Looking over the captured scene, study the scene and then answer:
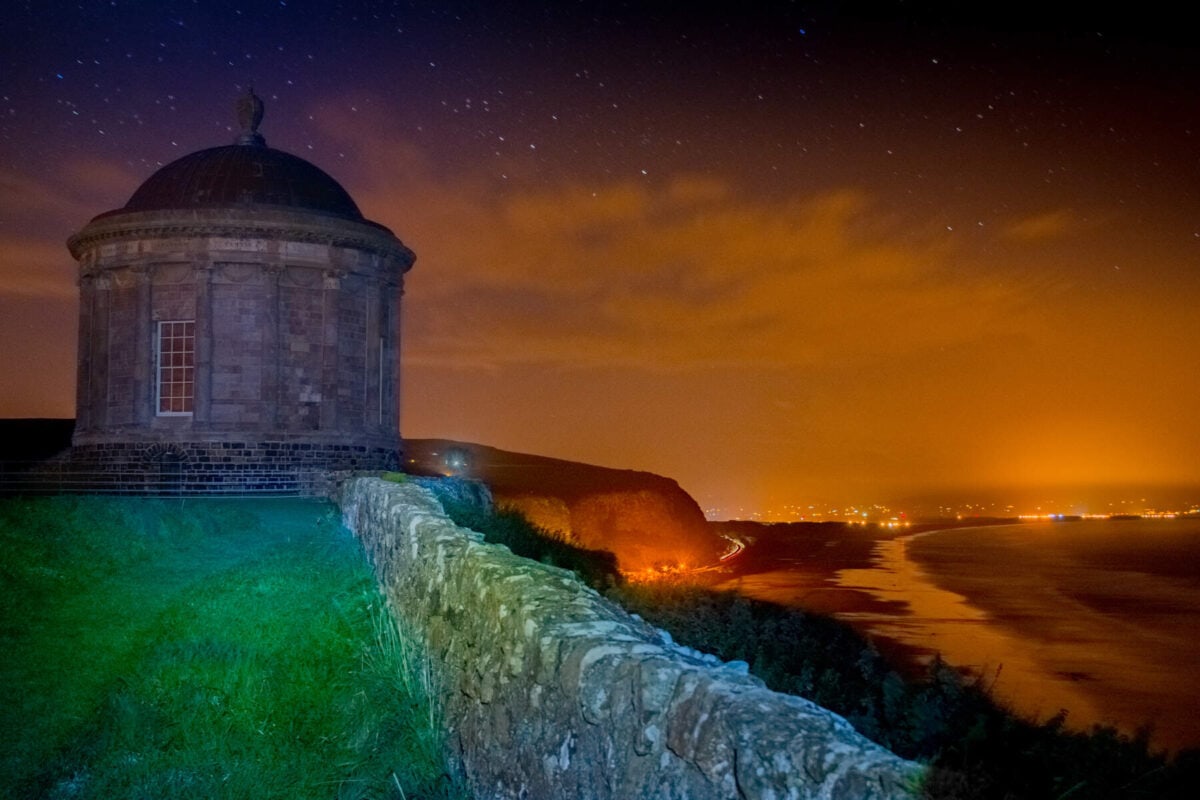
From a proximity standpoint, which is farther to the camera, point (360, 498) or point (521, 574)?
point (360, 498)

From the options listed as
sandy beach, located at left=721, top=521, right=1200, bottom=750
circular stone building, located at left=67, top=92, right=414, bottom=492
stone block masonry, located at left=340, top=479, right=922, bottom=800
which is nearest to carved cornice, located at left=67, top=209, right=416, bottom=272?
circular stone building, located at left=67, top=92, right=414, bottom=492

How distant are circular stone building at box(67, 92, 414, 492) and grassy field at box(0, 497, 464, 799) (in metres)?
15.1

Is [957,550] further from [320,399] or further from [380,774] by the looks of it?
[380,774]

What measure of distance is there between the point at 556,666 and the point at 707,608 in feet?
20.3

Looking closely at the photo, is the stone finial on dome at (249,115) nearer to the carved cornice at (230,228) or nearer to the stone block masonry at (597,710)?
the carved cornice at (230,228)

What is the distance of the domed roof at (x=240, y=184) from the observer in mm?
31172

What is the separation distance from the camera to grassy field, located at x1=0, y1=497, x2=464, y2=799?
6961mm

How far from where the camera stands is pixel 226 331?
3061 cm

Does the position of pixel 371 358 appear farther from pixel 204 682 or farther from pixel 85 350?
pixel 204 682

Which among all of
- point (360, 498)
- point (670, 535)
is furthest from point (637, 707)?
point (670, 535)

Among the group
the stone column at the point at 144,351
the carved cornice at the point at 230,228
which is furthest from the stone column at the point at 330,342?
the stone column at the point at 144,351

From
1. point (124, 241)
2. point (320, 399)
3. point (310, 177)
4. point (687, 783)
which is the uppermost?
point (310, 177)

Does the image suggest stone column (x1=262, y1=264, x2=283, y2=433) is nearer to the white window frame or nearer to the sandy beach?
the white window frame

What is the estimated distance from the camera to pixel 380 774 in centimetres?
689
